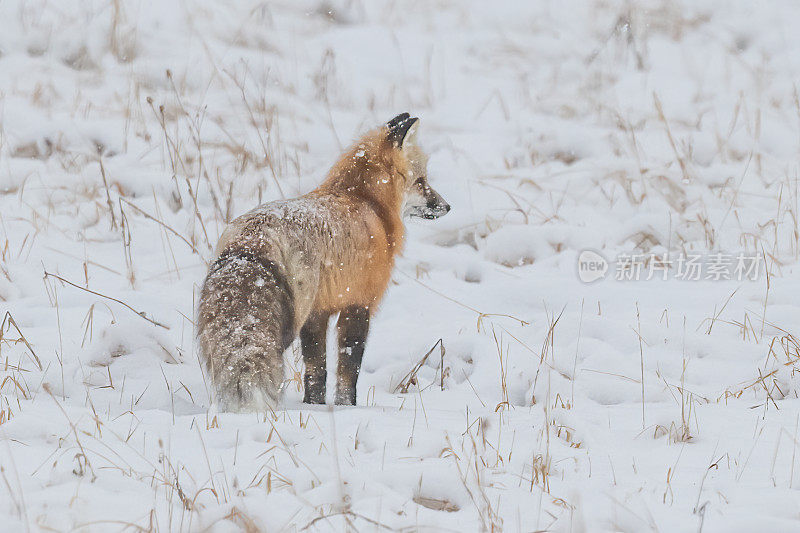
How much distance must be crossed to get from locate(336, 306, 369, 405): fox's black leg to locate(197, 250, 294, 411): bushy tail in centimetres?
64

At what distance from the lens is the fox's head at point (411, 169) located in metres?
4.87

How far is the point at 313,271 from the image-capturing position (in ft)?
13.5

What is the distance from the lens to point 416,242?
7086 mm

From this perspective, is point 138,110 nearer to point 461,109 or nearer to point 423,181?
point 461,109

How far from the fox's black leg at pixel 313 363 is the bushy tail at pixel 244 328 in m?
0.61

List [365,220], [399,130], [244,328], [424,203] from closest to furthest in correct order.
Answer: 1. [244,328]
2. [365,220]
3. [399,130]
4. [424,203]

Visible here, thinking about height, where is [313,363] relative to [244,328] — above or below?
below

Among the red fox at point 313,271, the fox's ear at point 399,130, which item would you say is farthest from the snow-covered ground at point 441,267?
the fox's ear at point 399,130

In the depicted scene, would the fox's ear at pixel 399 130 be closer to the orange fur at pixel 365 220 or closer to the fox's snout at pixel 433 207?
the orange fur at pixel 365 220

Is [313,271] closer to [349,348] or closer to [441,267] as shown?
[349,348]

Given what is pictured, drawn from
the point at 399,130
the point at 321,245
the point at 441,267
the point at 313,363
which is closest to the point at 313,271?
the point at 321,245

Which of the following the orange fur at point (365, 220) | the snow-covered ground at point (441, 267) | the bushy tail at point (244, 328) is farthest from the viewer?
the orange fur at point (365, 220)

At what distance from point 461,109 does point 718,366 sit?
608cm

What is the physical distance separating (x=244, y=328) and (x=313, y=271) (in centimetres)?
59
